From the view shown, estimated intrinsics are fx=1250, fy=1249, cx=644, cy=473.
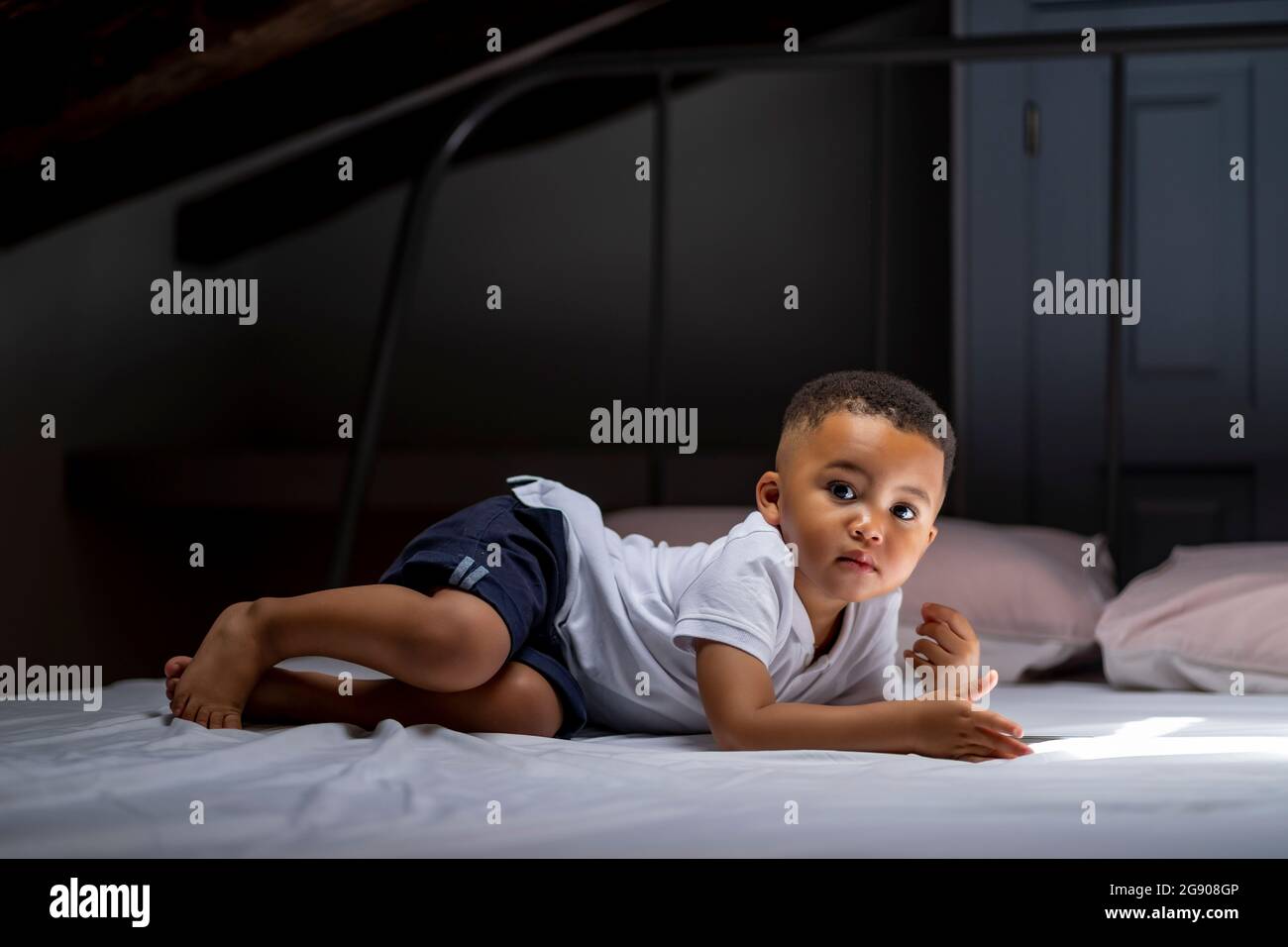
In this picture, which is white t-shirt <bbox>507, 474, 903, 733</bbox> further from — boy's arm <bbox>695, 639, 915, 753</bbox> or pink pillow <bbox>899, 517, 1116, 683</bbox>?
pink pillow <bbox>899, 517, 1116, 683</bbox>

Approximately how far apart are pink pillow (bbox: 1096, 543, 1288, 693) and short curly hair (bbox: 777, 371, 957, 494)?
1.49 feet

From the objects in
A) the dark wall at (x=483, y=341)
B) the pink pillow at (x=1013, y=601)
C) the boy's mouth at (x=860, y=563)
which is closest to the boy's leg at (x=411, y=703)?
the boy's mouth at (x=860, y=563)

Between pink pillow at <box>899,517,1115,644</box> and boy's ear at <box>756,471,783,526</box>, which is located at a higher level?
boy's ear at <box>756,471,783,526</box>

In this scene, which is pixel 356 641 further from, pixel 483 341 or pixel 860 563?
pixel 483 341

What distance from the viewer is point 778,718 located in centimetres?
93

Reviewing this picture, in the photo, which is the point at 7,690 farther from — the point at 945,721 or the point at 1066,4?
the point at 1066,4

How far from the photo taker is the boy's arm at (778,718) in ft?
3.03

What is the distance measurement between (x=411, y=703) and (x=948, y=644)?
45cm

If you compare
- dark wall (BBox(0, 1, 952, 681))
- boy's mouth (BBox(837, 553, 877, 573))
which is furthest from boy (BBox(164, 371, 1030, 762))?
dark wall (BBox(0, 1, 952, 681))

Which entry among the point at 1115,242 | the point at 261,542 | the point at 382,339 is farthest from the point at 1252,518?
the point at 261,542

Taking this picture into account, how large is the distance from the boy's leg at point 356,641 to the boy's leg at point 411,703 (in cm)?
3

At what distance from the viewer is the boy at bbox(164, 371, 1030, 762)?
0.94 m

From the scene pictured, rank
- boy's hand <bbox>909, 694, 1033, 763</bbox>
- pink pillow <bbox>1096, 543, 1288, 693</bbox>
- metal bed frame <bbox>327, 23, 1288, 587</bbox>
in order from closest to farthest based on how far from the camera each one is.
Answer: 1. boy's hand <bbox>909, 694, 1033, 763</bbox>
2. pink pillow <bbox>1096, 543, 1288, 693</bbox>
3. metal bed frame <bbox>327, 23, 1288, 587</bbox>

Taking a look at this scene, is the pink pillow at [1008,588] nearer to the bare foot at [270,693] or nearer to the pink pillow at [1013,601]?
the pink pillow at [1013,601]
